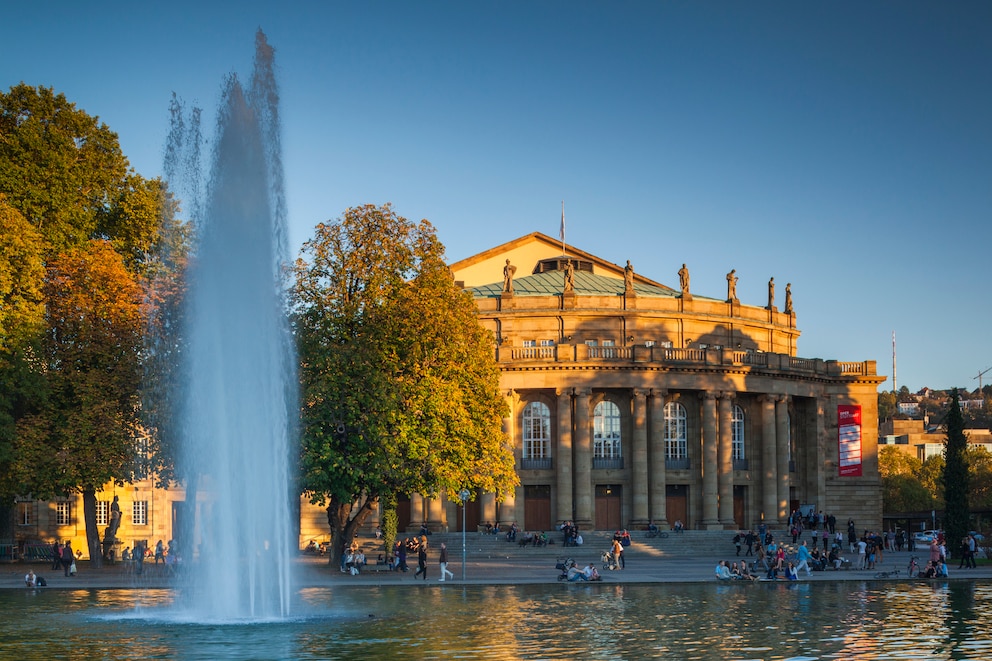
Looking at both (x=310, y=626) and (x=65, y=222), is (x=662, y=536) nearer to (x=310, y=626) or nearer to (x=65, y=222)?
(x=65, y=222)

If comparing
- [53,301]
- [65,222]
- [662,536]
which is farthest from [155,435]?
[662,536]

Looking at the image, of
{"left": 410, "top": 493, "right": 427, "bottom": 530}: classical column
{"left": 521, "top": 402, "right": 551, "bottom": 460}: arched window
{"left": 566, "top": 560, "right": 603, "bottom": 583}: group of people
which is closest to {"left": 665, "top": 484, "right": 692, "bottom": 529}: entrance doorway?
{"left": 521, "top": 402, "right": 551, "bottom": 460}: arched window

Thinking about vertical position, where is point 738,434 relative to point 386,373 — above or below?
below

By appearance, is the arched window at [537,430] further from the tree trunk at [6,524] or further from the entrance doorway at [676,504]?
the tree trunk at [6,524]

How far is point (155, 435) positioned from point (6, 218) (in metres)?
11.7

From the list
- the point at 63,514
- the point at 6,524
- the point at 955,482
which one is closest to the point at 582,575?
the point at 955,482

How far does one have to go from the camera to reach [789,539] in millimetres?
76375

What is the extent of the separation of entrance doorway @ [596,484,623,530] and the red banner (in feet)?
62.0

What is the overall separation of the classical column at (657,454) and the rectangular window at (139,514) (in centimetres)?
3380

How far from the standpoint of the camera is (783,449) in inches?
3388

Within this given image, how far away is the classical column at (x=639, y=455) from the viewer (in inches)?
3145

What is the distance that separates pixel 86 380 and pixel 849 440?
56.0 m

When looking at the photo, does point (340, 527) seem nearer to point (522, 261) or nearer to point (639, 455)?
point (639, 455)

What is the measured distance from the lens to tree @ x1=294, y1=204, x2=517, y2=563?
53.9 meters
